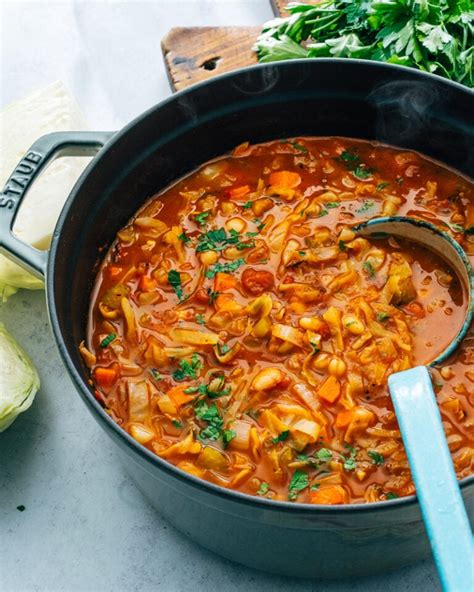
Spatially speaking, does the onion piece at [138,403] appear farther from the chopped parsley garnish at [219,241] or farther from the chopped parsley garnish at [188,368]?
the chopped parsley garnish at [219,241]

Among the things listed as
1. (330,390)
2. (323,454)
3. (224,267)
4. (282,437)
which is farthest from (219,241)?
(323,454)

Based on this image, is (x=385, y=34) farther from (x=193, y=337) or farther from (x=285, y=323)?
(x=193, y=337)

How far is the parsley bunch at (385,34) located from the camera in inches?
156

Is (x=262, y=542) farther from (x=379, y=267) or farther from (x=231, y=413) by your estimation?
(x=379, y=267)

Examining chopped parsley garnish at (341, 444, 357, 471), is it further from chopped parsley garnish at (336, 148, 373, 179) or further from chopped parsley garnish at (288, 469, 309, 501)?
chopped parsley garnish at (336, 148, 373, 179)

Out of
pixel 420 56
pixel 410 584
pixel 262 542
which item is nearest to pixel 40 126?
pixel 420 56

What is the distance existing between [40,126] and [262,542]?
8.59 ft

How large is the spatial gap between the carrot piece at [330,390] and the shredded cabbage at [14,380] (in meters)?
1.42

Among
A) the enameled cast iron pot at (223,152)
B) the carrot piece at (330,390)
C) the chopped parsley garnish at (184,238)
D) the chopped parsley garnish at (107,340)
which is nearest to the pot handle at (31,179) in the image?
the enameled cast iron pot at (223,152)

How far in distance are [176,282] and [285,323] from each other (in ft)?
1.73

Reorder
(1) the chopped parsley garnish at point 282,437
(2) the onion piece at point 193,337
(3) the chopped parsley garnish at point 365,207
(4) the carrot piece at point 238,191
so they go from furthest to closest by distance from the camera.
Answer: (4) the carrot piece at point 238,191, (3) the chopped parsley garnish at point 365,207, (2) the onion piece at point 193,337, (1) the chopped parsley garnish at point 282,437

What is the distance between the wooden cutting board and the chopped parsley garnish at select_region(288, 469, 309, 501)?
2398 millimetres

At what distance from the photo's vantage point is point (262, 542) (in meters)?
2.98

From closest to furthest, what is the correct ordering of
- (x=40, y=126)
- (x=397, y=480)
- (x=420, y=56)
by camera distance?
(x=397, y=480)
(x=420, y=56)
(x=40, y=126)
